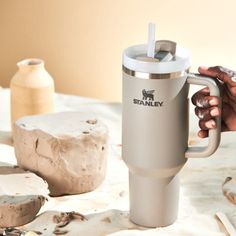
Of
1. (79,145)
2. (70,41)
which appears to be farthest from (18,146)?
(70,41)

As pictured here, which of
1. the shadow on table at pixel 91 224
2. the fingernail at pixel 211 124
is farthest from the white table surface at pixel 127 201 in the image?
the fingernail at pixel 211 124

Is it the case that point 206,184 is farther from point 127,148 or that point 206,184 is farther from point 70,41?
point 70,41

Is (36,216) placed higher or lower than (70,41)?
lower

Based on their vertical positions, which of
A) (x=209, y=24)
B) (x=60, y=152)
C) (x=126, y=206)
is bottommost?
(x=126, y=206)

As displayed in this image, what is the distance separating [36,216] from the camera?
1.56m

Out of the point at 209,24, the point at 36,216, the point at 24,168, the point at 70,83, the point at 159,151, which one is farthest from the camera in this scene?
the point at 70,83

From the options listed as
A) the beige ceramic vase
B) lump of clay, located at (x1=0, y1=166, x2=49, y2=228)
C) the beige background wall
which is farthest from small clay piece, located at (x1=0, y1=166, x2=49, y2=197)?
the beige background wall

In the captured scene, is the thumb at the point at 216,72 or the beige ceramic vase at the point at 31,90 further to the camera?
the beige ceramic vase at the point at 31,90

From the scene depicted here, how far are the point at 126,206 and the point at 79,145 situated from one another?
18 cm

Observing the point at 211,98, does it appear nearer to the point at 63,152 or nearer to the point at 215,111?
the point at 215,111

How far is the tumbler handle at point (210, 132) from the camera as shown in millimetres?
1416

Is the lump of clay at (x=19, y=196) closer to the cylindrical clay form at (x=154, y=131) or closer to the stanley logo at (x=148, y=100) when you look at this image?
the cylindrical clay form at (x=154, y=131)

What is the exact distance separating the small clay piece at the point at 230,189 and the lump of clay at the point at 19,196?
42cm

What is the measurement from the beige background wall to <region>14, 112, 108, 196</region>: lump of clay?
0.73 m
